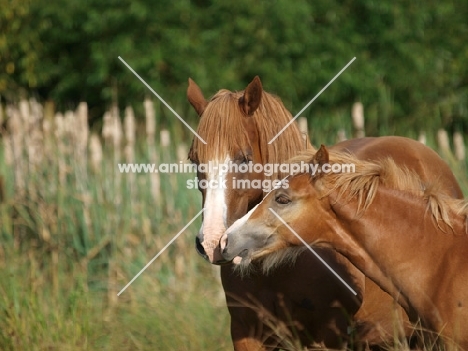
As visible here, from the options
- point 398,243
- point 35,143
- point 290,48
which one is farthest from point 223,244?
point 290,48

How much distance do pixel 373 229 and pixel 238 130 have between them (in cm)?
81

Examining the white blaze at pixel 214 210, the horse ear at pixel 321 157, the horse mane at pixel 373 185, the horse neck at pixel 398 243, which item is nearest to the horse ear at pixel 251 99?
the white blaze at pixel 214 210

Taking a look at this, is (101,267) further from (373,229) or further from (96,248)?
(373,229)

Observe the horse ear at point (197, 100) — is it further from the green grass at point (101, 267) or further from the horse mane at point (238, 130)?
the green grass at point (101, 267)

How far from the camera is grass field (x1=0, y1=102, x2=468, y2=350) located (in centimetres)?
579

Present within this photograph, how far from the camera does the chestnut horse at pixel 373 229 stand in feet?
14.1

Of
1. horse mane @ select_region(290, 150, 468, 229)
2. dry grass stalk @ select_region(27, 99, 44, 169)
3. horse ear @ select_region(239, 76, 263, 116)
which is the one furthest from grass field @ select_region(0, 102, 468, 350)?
horse mane @ select_region(290, 150, 468, 229)

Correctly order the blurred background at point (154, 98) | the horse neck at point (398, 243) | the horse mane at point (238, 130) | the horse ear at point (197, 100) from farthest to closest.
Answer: the blurred background at point (154, 98) < the horse ear at point (197, 100) < the horse mane at point (238, 130) < the horse neck at point (398, 243)

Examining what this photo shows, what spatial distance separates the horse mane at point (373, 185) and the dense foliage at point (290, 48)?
22.1 feet

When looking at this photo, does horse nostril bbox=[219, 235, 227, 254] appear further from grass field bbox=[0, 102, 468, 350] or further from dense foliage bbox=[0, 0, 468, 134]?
dense foliage bbox=[0, 0, 468, 134]

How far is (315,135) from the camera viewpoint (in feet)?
27.3

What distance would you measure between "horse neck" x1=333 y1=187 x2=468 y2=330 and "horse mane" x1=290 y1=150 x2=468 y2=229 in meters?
0.04

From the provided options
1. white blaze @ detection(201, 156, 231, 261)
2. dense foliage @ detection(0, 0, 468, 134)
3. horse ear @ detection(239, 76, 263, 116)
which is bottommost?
white blaze @ detection(201, 156, 231, 261)

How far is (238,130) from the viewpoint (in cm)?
466
